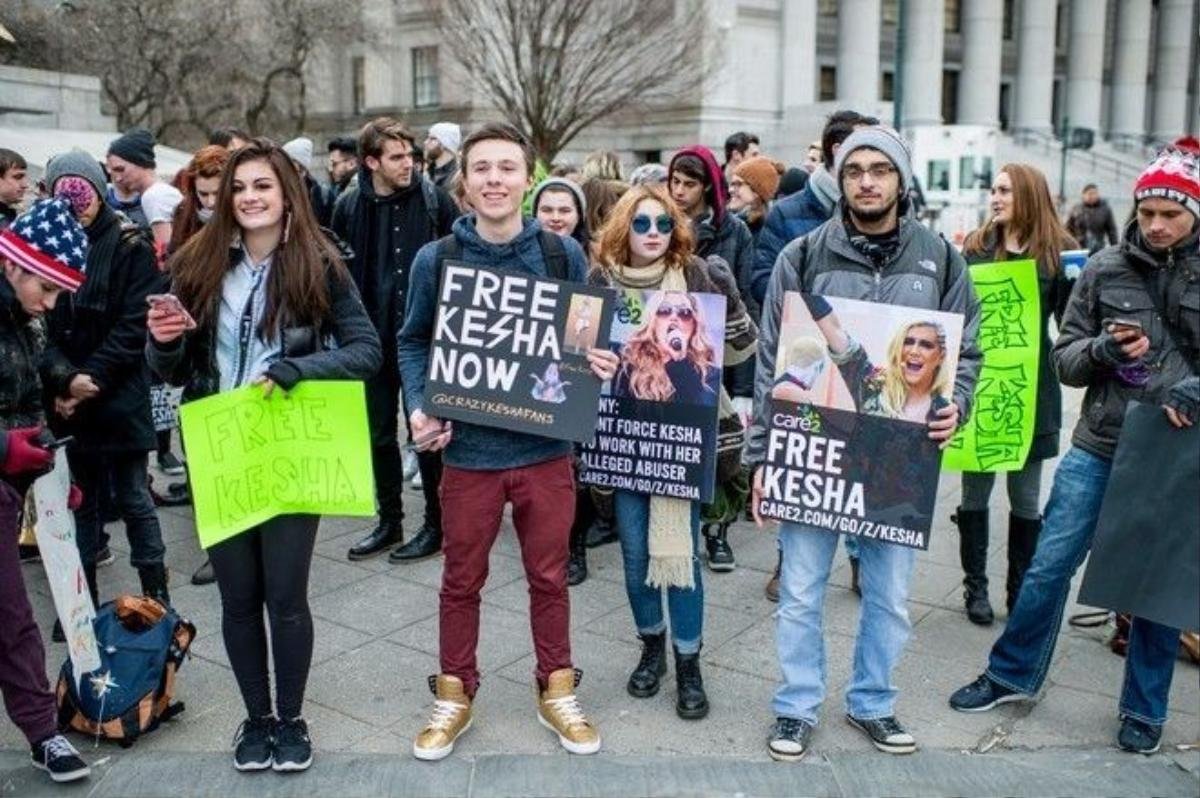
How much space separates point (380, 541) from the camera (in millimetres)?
6582

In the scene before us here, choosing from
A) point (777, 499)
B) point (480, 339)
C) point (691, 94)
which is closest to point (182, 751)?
point (480, 339)

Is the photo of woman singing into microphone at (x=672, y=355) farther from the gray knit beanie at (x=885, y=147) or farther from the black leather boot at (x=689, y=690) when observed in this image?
the black leather boot at (x=689, y=690)

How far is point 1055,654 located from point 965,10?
51.7m

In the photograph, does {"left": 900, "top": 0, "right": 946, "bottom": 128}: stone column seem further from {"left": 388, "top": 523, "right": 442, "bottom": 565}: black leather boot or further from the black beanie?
{"left": 388, "top": 523, "right": 442, "bottom": 565}: black leather boot

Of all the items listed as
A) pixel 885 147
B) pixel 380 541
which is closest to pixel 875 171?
pixel 885 147

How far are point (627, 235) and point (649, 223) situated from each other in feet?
0.33

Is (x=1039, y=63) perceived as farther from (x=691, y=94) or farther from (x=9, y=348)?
(x=9, y=348)

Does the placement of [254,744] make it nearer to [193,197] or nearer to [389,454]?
[389,454]

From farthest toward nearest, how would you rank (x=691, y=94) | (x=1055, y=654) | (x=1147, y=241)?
(x=691, y=94) < (x=1055, y=654) < (x=1147, y=241)

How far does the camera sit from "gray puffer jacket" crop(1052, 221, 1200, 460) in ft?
13.5

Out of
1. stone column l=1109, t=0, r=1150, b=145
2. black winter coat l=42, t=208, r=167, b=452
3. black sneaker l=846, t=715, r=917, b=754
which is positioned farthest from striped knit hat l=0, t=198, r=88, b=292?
stone column l=1109, t=0, r=1150, b=145

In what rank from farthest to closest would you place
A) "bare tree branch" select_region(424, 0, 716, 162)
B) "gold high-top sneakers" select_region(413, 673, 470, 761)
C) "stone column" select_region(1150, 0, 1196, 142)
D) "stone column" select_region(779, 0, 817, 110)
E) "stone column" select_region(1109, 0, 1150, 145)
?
"stone column" select_region(1150, 0, 1196, 142)
"stone column" select_region(1109, 0, 1150, 145)
"stone column" select_region(779, 0, 817, 110)
"bare tree branch" select_region(424, 0, 716, 162)
"gold high-top sneakers" select_region(413, 673, 470, 761)

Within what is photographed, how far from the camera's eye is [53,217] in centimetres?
394

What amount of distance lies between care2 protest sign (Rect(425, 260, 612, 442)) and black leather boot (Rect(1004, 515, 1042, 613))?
102 inches
